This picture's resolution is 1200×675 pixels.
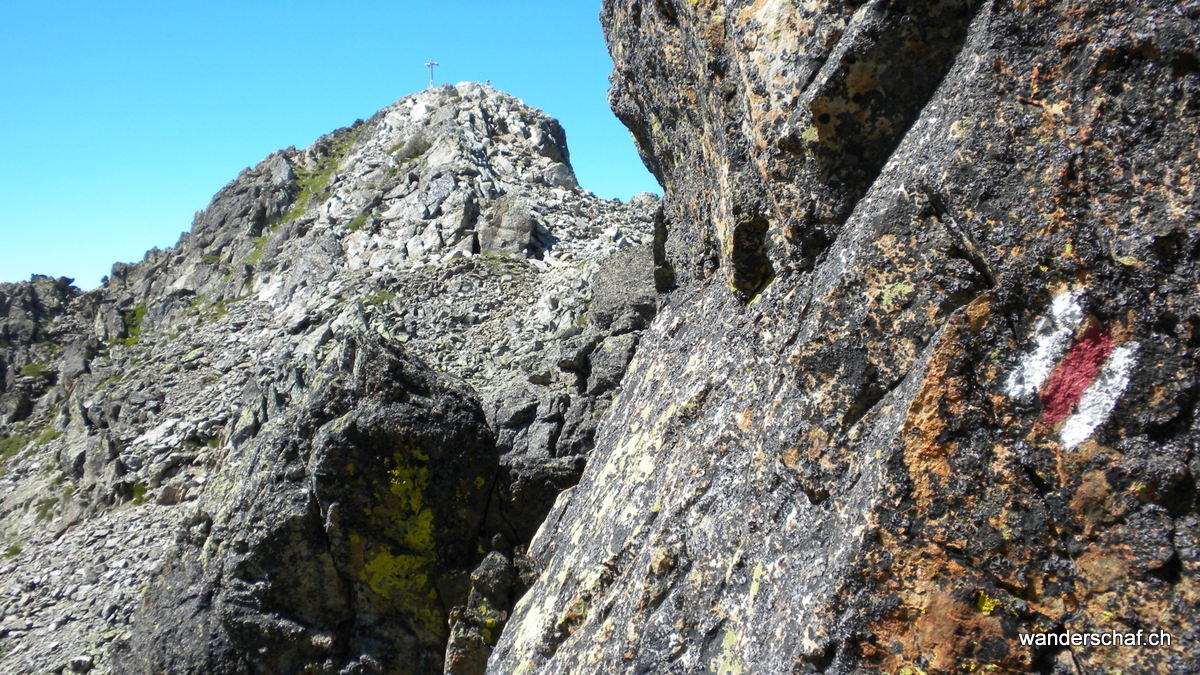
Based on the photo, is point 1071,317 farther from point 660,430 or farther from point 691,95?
point 691,95

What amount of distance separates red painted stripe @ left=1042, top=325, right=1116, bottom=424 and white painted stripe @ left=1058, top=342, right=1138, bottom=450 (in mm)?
38

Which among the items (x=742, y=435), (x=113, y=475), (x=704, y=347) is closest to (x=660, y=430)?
(x=704, y=347)

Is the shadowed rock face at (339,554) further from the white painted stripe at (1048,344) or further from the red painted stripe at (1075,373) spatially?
the red painted stripe at (1075,373)

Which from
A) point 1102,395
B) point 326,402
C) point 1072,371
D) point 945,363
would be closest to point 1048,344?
point 1072,371

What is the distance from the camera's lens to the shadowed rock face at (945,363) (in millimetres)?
4906

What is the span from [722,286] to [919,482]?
4976mm

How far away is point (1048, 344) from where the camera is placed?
5242 mm

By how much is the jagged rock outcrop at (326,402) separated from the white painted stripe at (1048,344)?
9825 mm

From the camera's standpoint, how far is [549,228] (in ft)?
124

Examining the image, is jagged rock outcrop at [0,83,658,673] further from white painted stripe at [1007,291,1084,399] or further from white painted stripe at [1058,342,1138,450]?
white painted stripe at [1058,342,1138,450]

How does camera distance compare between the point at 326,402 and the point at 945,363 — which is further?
the point at 326,402

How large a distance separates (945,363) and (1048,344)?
0.63m

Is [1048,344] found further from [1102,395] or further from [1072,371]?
[1102,395]

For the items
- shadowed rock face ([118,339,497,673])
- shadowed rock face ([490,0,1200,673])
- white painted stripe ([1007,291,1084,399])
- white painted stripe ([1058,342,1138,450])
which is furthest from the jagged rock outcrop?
white painted stripe ([1058,342,1138,450])
